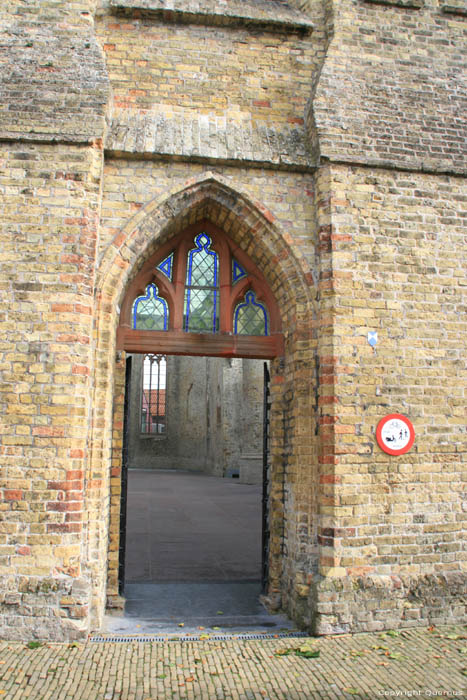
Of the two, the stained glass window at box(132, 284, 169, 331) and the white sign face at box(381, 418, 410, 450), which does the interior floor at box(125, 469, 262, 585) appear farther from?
the stained glass window at box(132, 284, 169, 331)

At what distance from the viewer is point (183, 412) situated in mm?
28297

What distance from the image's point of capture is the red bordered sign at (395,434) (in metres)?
4.88

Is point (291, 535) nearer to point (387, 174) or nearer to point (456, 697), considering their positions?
point (456, 697)

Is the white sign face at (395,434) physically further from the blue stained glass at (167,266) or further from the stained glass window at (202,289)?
the blue stained glass at (167,266)

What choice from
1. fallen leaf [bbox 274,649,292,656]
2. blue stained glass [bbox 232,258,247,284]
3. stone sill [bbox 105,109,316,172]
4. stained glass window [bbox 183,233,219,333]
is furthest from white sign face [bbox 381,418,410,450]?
stone sill [bbox 105,109,316,172]

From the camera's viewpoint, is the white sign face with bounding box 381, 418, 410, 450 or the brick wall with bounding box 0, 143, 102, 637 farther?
the white sign face with bounding box 381, 418, 410, 450

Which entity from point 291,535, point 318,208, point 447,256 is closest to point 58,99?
point 318,208

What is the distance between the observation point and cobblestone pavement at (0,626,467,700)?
3.58m

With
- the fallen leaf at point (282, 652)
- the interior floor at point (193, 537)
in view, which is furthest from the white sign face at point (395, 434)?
the interior floor at point (193, 537)

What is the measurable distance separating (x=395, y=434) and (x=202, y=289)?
2469 mm

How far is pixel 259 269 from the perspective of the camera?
5.77m

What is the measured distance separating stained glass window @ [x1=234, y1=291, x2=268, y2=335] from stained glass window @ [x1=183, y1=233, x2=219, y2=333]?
0.76 feet

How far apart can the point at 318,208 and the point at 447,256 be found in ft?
4.50

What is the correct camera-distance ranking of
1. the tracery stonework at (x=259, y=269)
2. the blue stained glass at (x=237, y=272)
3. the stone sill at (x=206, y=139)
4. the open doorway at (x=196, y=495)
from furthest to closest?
1. the blue stained glass at (x=237, y=272)
2. the open doorway at (x=196, y=495)
3. the stone sill at (x=206, y=139)
4. the tracery stonework at (x=259, y=269)
